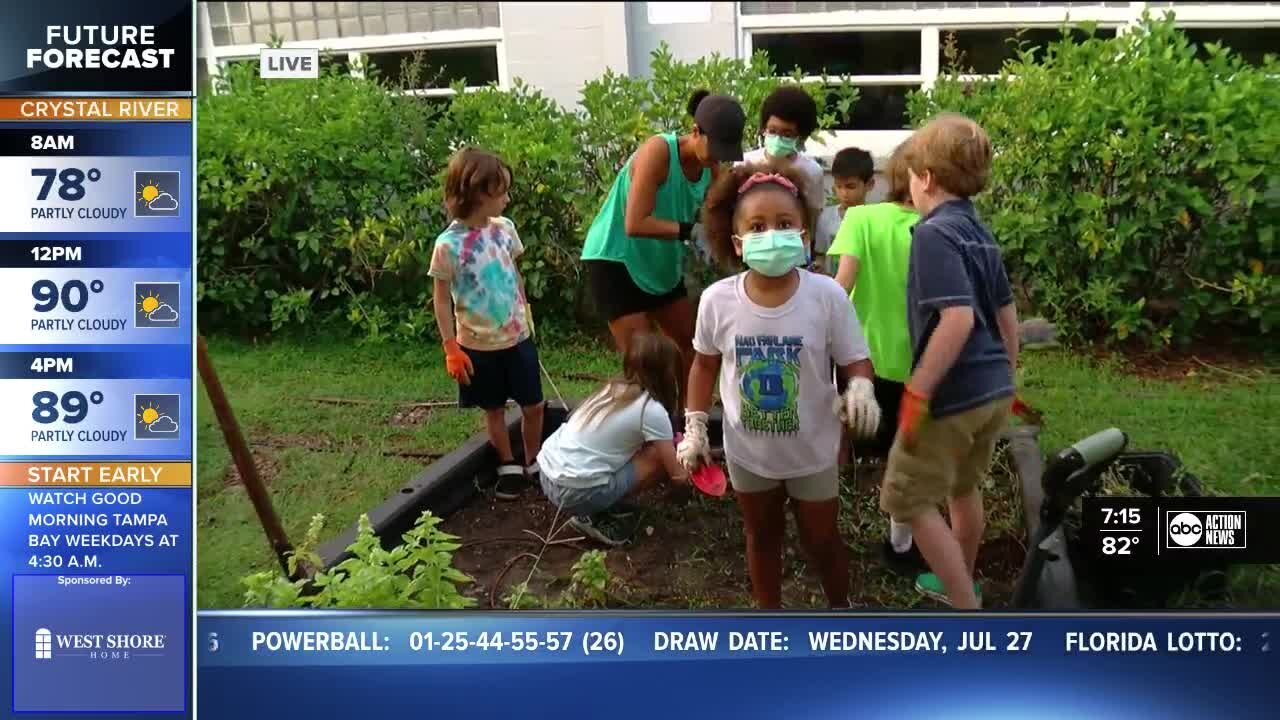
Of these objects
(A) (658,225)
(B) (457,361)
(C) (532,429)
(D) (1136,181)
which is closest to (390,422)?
(B) (457,361)

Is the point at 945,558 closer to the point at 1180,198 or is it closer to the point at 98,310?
the point at 1180,198

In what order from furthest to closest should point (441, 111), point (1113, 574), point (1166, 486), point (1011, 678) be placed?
point (441, 111)
point (1166, 486)
point (1113, 574)
point (1011, 678)

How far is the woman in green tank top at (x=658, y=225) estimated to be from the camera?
249 centimetres

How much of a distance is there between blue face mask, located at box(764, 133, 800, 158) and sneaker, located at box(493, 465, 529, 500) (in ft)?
3.45

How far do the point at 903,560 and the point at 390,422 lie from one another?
4.41 feet

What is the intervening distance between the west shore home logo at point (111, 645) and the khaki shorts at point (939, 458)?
4.20 feet

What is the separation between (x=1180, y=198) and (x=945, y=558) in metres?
1.08

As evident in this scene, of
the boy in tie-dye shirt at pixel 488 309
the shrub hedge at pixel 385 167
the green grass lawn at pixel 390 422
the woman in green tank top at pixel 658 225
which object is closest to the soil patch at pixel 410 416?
the green grass lawn at pixel 390 422

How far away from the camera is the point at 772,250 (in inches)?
75.5

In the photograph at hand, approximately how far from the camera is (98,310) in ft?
5.55

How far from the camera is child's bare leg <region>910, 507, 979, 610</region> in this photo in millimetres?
2141

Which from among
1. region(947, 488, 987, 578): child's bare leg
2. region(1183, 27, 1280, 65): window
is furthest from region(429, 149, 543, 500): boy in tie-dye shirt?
region(1183, 27, 1280, 65): window

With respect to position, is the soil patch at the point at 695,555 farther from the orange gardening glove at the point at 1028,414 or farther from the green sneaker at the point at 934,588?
the orange gardening glove at the point at 1028,414


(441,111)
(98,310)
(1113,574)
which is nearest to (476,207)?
(441,111)
